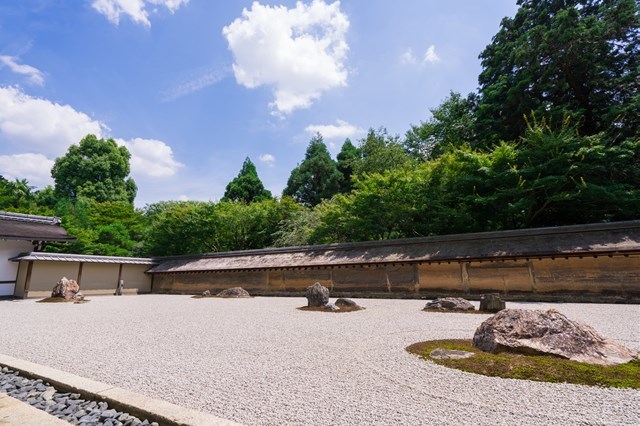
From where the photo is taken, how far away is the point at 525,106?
58.2 feet

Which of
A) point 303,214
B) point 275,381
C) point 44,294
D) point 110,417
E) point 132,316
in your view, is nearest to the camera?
point 110,417

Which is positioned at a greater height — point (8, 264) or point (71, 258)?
point (71, 258)

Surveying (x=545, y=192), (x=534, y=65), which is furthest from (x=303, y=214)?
(x=534, y=65)

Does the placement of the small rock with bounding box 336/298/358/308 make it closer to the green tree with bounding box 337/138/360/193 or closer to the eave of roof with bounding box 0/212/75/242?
the eave of roof with bounding box 0/212/75/242

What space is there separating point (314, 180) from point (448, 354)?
3044 cm

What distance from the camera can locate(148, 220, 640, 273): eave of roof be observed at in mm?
9898

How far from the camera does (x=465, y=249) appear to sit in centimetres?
1189

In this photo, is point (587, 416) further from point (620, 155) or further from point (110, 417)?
point (620, 155)

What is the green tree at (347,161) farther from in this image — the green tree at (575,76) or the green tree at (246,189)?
the green tree at (575,76)

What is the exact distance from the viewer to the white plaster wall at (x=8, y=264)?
47.2ft

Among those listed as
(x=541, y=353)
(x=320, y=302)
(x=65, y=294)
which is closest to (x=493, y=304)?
(x=541, y=353)

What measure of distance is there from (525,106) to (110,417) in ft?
72.0

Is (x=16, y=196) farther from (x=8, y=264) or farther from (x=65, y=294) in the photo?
(x=65, y=294)

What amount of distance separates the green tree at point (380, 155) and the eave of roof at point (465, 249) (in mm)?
12838
